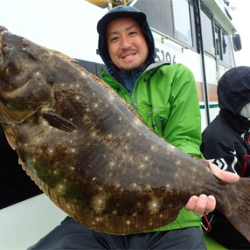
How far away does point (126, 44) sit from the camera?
2662 mm

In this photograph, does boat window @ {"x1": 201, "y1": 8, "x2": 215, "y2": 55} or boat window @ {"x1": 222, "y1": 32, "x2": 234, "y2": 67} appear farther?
Result: boat window @ {"x1": 222, "y1": 32, "x2": 234, "y2": 67}

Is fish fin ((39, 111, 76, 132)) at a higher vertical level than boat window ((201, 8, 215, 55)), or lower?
lower

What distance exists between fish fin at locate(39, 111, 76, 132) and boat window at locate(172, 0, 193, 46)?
4.35 m

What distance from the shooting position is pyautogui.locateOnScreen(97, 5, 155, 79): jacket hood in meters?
2.61

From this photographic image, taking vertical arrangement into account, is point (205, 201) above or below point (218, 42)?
below

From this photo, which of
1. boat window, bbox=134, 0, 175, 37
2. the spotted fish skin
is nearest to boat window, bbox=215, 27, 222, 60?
boat window, bbox=134, 0, 175, 37

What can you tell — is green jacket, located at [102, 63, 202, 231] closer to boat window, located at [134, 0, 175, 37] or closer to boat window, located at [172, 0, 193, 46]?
boat window, located at [134, 0, 175, 37]

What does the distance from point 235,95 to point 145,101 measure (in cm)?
149

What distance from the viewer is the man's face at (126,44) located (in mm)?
2697

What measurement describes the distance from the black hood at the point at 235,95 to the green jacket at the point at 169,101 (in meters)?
1.04

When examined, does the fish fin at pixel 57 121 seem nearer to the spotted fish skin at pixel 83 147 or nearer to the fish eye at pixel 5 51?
the spotted fish skin at pixel 83 147

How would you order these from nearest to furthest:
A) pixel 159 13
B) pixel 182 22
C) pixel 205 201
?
pixel 205 201 < pixel 159 13 < pixel 182 22

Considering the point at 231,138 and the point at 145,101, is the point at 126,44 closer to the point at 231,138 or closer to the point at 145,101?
the point at 145,101

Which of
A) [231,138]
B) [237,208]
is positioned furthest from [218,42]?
[237,208]
